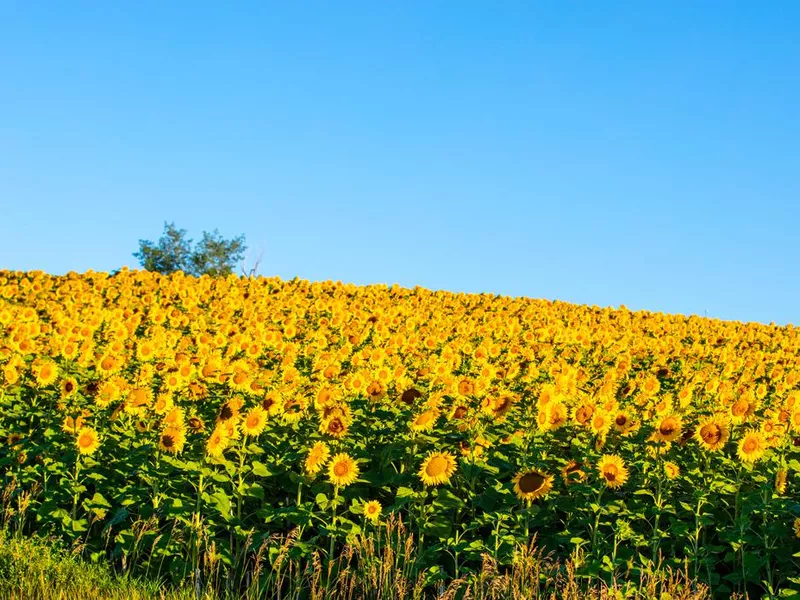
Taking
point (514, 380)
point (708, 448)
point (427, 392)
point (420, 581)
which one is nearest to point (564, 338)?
point (514, 380)

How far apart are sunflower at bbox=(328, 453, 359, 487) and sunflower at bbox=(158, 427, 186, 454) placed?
167 cm

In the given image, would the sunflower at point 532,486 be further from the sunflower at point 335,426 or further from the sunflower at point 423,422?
the sunflower at point 335,426

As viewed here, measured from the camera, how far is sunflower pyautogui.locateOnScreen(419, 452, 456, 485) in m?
7.59

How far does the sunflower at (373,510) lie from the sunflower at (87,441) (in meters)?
3.02

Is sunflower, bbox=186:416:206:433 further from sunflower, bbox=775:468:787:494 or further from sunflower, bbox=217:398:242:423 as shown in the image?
sunflower, bbox=775:468:787:494

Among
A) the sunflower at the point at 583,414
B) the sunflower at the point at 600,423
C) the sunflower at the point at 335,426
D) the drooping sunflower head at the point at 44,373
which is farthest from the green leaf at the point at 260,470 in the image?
the drooping sunflower head at the point at 44,373

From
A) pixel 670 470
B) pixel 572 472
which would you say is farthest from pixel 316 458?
pixel 670 470

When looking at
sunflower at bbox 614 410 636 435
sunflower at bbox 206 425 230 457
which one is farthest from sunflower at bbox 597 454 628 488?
sunflower at bbox 206 425 230 457

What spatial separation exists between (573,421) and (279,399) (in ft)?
9.56

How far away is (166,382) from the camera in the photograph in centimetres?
957

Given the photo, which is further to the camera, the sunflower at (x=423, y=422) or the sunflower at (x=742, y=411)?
the sunflower at (x=742, y=411)

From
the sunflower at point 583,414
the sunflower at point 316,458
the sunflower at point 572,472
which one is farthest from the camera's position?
the sunflower at point 583,414

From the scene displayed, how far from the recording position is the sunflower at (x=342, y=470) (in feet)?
24.9

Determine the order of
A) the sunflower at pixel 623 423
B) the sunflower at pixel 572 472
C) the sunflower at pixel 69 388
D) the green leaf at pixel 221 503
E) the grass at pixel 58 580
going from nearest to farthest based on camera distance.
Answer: the grass at pixel 58 580 < the sunflower at pixel 572 472 < the green leaf at pixel 221 503 < the sunflower at pixel 623 423 < the sunflower at pixel 69 388
